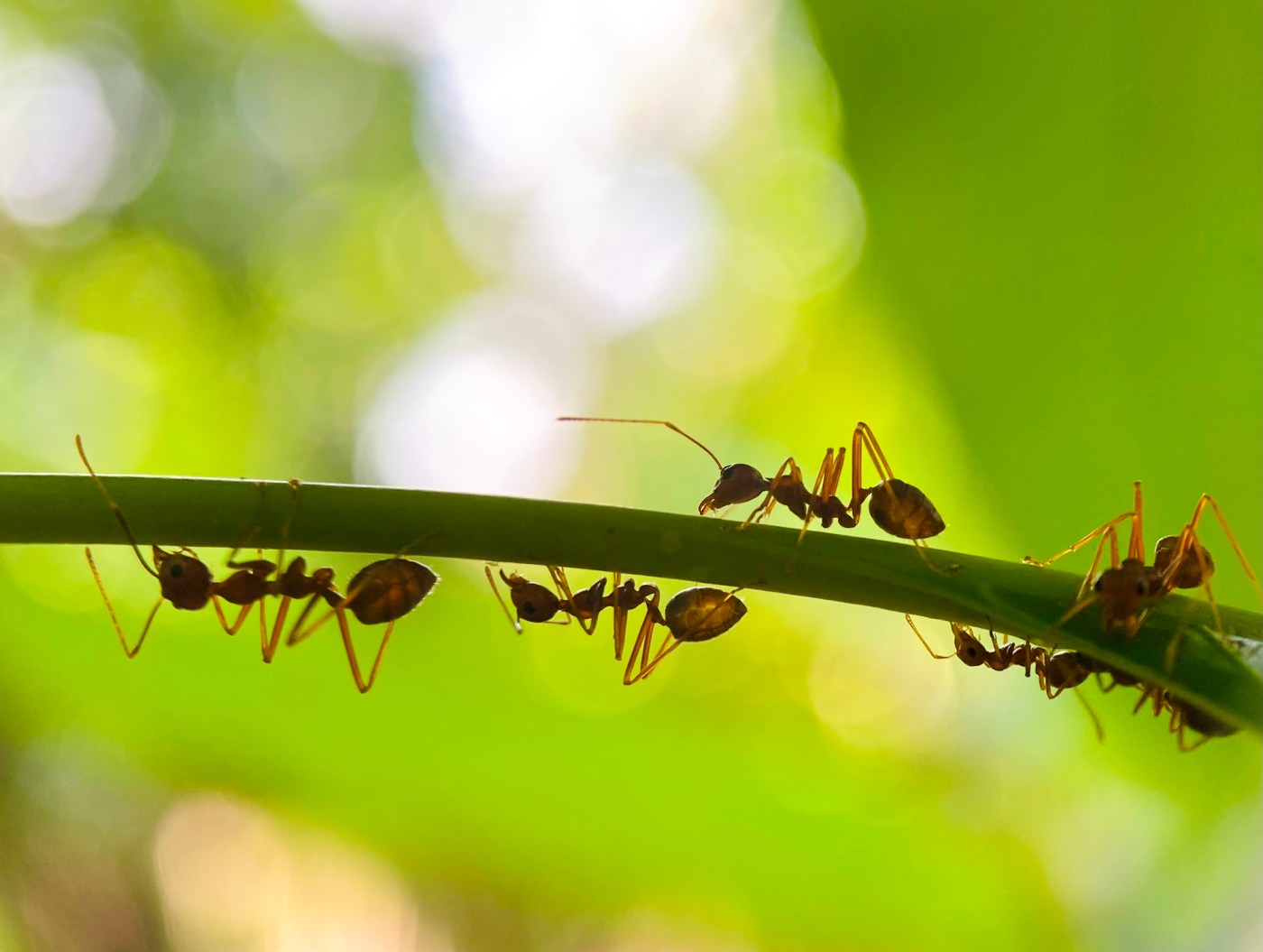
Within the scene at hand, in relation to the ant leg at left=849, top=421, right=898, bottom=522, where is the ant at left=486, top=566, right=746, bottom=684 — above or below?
below

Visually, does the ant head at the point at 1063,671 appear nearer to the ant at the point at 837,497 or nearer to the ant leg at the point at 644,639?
the ant at the point at 837,497

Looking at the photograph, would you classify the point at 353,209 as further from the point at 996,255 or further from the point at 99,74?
the point at 996,255

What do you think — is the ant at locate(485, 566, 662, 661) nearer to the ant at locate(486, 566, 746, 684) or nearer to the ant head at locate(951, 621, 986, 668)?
the ant at locate(486, 566, 746, 684)

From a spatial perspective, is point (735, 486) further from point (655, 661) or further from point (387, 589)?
point (387, 589)

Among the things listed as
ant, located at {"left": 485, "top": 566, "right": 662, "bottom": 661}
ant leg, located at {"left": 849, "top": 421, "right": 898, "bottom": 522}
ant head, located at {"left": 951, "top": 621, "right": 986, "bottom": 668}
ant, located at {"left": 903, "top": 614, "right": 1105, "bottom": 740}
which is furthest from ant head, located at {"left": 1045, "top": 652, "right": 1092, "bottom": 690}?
ant, located at {"left": 485, "top": 566, "right": 662, "bottom": 661}

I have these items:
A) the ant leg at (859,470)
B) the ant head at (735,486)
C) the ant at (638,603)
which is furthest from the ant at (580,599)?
the ant leg at (859,470)
